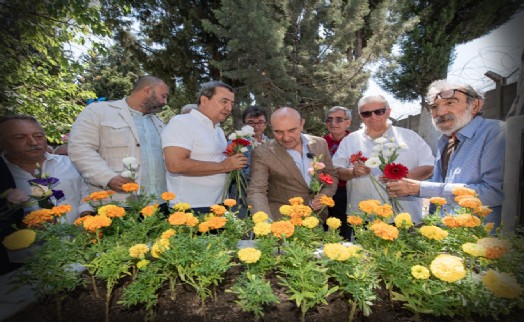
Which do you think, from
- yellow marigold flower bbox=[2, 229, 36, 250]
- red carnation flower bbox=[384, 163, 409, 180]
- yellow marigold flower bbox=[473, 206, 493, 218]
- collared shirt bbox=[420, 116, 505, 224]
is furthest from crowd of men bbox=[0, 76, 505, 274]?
yellow marigold flower bbox=[2, 229, 36, 250]

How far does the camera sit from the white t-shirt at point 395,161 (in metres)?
2.69

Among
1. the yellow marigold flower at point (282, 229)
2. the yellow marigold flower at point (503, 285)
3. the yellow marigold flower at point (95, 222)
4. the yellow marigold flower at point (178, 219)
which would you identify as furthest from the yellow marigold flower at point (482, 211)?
the yellow marigold flower at point (95, 222)

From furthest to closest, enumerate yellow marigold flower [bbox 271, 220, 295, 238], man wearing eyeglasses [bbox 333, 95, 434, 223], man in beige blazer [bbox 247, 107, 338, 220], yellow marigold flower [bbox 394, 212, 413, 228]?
man wearing eyeglasses [bbox 333, 95, 434, 223] → man in beige blazer [bbox 247, 107, 338, 220] → yellow marigold flower [bbox 394, 212, 413, 228] → yellow marigold flower [bbox 271, 220, 295, 238]

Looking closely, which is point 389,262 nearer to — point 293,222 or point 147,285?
point 293,222

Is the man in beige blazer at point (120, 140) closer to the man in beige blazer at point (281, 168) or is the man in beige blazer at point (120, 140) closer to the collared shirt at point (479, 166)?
the man in beige blazer at point (281, 168)

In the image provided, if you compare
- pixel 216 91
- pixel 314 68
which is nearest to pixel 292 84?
pixel 314 68

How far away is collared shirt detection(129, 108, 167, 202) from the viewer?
9.50 feet

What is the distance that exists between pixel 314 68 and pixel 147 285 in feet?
23.3

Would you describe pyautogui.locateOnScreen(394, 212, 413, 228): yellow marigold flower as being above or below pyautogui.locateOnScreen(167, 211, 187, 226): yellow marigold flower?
below

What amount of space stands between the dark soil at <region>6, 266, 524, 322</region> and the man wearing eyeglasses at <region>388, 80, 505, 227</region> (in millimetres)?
927

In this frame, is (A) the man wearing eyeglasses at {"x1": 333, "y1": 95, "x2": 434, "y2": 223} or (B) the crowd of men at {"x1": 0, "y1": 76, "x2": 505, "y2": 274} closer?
(B) the crowd of men at {"x1": 0, "y1": 76, "x2": 505, "y2": 274}

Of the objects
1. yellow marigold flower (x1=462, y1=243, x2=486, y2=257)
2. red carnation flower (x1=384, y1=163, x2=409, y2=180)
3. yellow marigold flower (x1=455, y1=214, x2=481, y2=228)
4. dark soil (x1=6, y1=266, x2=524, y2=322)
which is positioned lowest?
dark soil (x1=6, y1=266, x2=524, y2=322)

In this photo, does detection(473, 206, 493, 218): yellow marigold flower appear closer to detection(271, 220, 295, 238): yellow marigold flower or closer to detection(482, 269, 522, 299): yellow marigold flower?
detection(482, 269, 522, 299): yellow marigold flower

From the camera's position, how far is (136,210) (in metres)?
1.88
